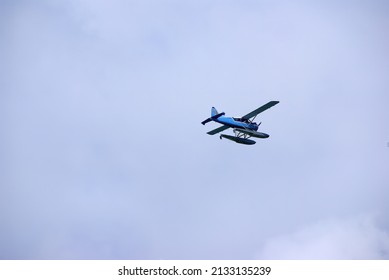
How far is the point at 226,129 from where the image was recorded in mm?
100000
